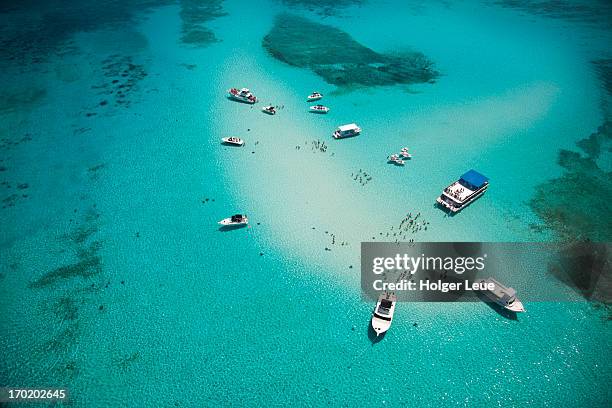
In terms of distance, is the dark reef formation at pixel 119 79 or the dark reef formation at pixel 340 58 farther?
the dark reef formation at pixel 340 58

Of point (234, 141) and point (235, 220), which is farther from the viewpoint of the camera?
point (234, 141)

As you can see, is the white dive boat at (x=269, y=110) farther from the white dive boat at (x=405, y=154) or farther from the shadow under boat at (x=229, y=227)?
the shadow under boat at (x=229, y=227)

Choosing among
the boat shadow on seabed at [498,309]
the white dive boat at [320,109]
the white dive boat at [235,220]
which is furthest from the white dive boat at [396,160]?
the white dive boat at [235,220]

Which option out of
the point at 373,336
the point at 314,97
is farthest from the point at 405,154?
the point at 373,336

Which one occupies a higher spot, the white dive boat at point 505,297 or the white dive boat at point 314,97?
the white dive boat at point 314,97

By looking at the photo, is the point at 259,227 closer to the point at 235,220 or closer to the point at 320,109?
the point at 235,220

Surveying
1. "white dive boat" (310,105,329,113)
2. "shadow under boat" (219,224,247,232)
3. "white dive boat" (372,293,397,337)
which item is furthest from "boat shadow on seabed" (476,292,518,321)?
"white dive boat" (310,105,329,113)
